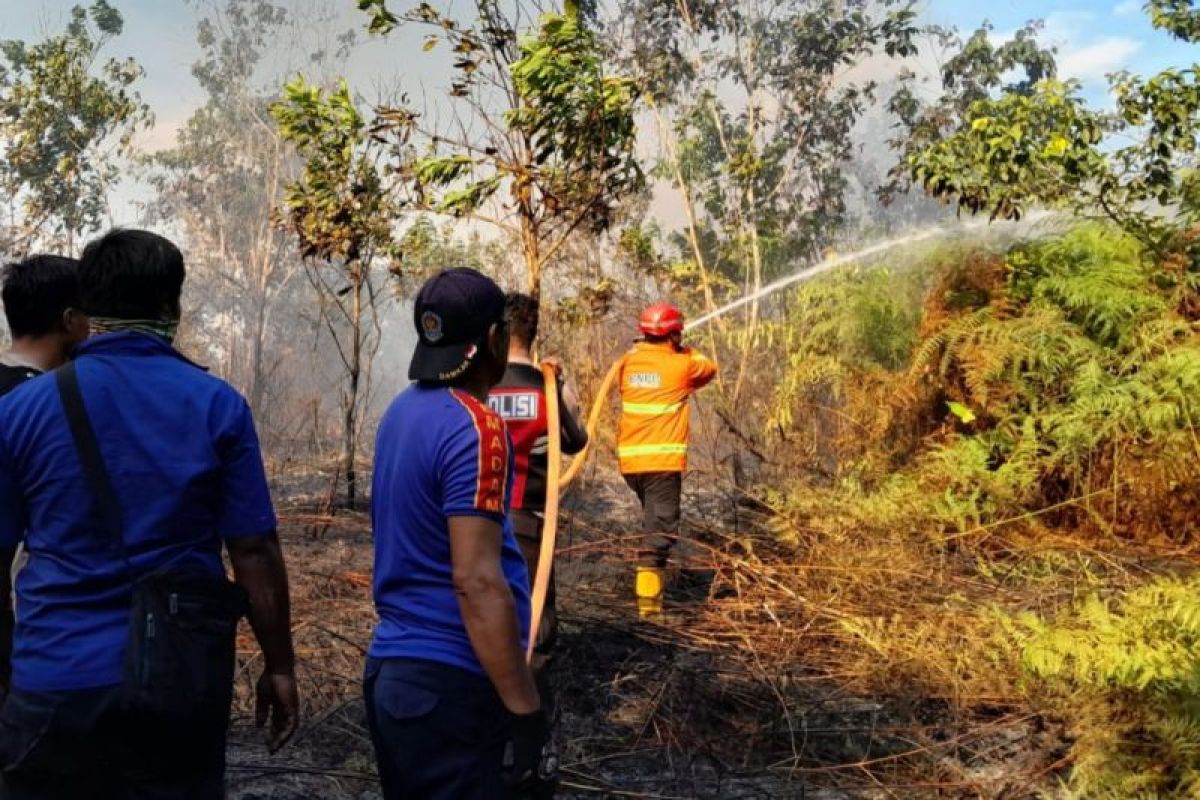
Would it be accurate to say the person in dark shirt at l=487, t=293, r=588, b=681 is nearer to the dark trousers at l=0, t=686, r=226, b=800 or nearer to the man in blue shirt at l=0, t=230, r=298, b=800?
the man in blue shirt at l=0, t=230, r=298, b=800

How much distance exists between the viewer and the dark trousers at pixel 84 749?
2.16 m

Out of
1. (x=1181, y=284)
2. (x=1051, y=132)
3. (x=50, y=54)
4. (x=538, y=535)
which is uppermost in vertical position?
(x=50, y=54)

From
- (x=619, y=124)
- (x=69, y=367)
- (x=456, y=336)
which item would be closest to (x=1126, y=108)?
(x=619, y=124)

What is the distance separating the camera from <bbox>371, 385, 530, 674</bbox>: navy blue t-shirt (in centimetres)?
224

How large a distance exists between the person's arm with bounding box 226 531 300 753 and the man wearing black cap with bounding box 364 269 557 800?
22 centimetres

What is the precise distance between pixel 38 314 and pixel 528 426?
193cm

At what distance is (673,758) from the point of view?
4.67m

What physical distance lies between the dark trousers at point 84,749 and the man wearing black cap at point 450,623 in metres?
0.41

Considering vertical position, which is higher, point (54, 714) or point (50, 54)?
point (50, 54)

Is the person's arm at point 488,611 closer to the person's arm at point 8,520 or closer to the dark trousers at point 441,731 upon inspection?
the dark trousers at point 441,731

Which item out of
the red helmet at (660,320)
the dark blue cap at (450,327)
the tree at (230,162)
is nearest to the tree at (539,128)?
the red helmet at (660,320)

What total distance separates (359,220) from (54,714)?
8055mm

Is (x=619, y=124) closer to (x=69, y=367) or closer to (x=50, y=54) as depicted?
(x=69, y=367)

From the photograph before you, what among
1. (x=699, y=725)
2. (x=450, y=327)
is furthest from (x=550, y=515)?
(x=699, y=725)
